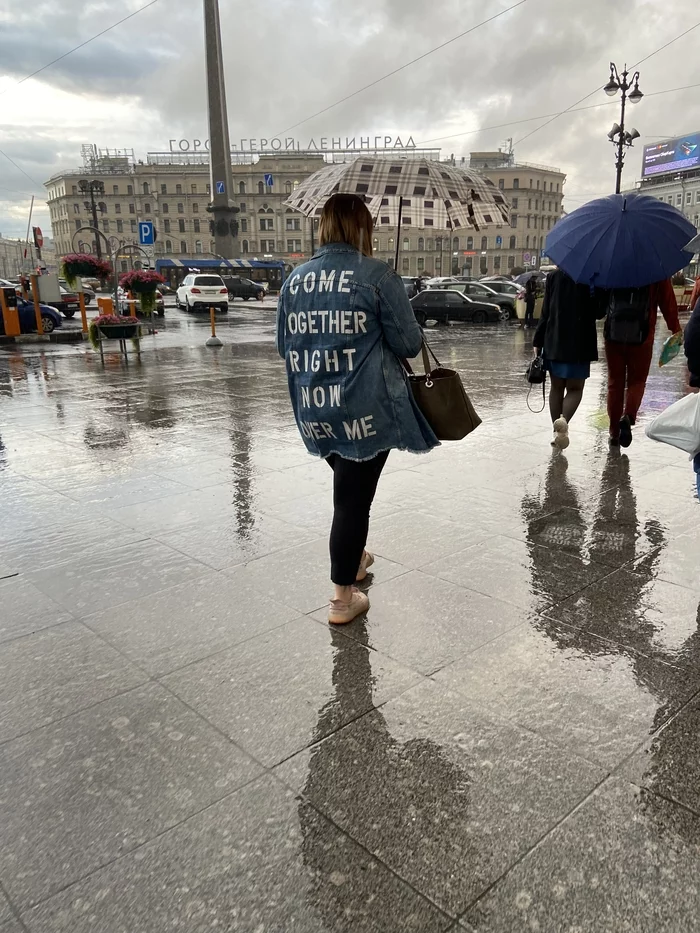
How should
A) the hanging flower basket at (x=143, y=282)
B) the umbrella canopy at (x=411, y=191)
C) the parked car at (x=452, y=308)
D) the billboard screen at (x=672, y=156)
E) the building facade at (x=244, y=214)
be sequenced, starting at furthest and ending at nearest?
the building facade at (x=244, y=214)
the billboard screen at (x=672, y=156)
the parked car at (x=452, y=308)
the hanging flower basket at (x=143, y=282)
the umbrella canopy at (x=411, y=191)

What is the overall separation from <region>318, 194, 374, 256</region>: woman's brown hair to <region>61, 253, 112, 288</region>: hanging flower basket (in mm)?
18169

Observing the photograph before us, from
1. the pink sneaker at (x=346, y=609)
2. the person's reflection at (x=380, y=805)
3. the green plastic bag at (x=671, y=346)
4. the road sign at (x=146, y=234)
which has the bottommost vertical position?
the person's reflection at (x=380, y=805)

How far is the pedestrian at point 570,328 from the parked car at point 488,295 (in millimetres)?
21734

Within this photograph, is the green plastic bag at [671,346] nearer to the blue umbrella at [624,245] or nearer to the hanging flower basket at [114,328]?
the blue umbrella at [624,245]

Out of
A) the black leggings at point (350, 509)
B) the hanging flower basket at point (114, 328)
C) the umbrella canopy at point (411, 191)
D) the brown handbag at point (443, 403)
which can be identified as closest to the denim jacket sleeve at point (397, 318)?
the brown handbag at point (443, 403)

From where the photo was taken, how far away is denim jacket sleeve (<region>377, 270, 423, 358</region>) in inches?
117

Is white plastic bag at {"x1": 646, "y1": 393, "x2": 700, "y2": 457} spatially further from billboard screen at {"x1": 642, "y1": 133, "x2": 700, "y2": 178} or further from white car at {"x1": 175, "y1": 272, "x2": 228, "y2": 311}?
billboard screen at {"x1": 642, "y1": 133, "x2": 700, "y2": 178}

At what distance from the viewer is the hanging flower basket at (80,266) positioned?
63.3 feet

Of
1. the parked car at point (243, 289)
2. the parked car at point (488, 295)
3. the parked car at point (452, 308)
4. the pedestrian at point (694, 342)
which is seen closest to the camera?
the pedestrian at point (694, 342)

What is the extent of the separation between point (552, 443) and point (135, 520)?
3972 millimetres

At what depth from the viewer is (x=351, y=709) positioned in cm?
272

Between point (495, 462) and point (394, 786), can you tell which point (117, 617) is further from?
point (495, 462)

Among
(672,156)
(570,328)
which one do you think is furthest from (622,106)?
(672,156)

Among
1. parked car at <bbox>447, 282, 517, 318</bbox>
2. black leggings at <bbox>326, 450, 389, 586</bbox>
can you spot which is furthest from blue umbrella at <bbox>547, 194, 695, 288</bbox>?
parked car at <bbox>447, 282, 517, 318</bbox>
